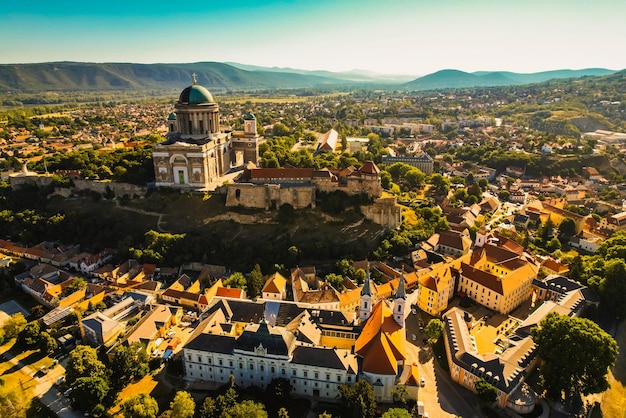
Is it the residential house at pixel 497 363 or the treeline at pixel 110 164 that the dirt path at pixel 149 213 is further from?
the residential house at pixel 497 363

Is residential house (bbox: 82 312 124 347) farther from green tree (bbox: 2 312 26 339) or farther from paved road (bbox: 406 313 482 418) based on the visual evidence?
paved road (bbox: 406 313 482 418)

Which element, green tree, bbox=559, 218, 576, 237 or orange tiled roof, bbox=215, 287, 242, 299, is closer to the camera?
orange tiled roof, bbox=215, 287, 242, 299

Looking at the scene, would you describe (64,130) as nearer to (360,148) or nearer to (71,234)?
(71,234)

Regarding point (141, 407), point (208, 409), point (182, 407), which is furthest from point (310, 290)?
point (141, 407)

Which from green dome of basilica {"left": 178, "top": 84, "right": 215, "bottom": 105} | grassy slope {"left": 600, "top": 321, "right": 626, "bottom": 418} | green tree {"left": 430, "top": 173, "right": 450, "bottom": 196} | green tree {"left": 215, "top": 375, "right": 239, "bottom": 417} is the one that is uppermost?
green dome of basilica {"left": 178, "top": 84, "right": 215, "bottom": 105}

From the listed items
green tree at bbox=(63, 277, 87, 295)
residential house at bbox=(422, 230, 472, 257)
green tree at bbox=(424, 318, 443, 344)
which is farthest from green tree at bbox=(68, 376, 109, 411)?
residential house at bbox=(422, 230, 472, 257)

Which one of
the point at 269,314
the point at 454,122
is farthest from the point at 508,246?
the point at 454,122
